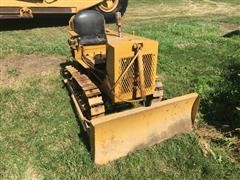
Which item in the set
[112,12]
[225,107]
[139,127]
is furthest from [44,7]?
[139,127]

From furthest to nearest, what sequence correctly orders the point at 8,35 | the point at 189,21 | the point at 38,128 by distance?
the point at 189,21, the point at 8,35, the point at 38,128

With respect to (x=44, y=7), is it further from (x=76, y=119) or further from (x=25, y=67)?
(x=76, y=119)

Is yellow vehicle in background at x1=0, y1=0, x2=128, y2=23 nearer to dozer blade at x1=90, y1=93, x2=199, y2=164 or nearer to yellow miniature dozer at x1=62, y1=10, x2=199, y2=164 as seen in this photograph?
yellow miniature dozer at x1=62, y1=10, x2=199, y2=164

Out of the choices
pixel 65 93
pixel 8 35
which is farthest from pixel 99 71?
pixel 8 35

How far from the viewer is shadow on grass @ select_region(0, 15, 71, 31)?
12112mm

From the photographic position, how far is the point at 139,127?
5305 mm

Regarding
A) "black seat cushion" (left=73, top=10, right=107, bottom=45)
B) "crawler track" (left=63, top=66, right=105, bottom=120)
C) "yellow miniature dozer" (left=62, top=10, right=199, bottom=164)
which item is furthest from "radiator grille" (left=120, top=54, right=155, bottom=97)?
"black seat cushion" (left=73, top=10, right=107, bottom=45)

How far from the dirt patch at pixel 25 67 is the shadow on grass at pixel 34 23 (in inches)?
135

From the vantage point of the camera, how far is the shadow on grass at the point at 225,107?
6211 mm

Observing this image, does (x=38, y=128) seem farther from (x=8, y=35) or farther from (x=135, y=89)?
(x=8, y=35)

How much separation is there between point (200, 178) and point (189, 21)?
9768mm

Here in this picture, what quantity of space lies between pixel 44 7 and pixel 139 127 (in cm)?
742

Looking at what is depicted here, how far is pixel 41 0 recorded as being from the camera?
1130cm

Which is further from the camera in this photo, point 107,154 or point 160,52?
point 160,52
